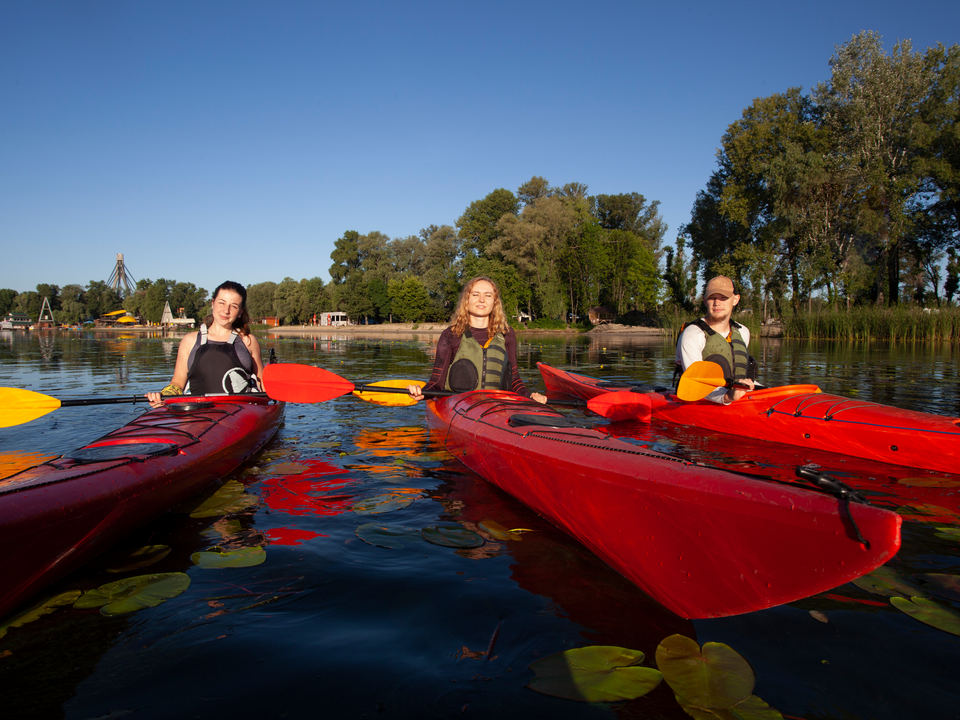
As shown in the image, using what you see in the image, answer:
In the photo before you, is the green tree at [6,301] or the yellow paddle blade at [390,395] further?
the green tree at [6,301]

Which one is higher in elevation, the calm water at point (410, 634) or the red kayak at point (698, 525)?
the red kayak at point (698, 525)

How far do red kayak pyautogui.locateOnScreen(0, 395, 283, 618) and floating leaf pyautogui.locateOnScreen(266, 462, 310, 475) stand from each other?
0.30 meters

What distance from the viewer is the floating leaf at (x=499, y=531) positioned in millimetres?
2900

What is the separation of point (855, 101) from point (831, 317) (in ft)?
35.3

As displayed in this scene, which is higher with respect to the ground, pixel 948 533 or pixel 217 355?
pixel 217 355

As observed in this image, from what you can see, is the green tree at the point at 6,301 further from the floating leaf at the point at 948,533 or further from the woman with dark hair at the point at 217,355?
the floating leaf at the point at 948,533

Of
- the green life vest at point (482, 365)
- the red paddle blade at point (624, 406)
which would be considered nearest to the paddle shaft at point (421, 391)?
the green life vest at point (482, 365)

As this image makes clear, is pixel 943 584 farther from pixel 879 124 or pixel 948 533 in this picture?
pixel 879 124

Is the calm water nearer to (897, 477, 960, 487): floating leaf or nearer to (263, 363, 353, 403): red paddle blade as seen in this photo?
(897, 477, 960, 487): floating leaf

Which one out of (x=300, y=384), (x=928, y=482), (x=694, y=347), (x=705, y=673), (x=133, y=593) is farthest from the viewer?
(x=694, y=347)

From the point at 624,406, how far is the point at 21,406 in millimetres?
5038

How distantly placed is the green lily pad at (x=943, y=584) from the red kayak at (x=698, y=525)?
1166 millimetres

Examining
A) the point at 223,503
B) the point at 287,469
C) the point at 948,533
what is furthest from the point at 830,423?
the point at 223,503

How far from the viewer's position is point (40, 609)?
6.98ft
